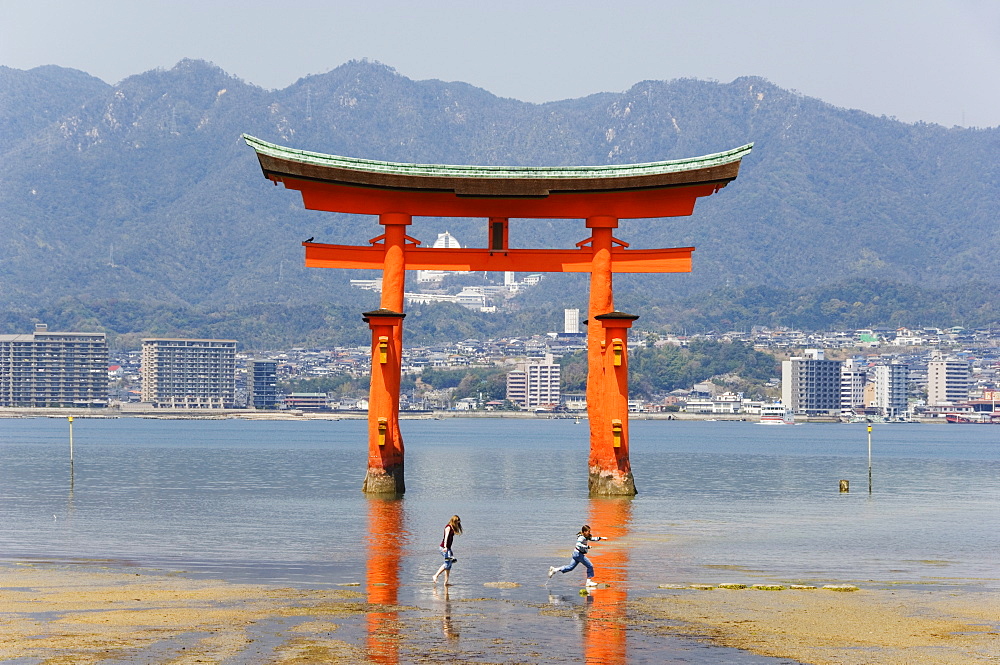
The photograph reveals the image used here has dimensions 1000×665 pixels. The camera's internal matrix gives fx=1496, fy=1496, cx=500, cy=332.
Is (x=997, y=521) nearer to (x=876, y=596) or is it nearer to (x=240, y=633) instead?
(x=876, y=596)

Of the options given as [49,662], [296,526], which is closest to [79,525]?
[296,526]

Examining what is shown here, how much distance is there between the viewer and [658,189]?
153 feet

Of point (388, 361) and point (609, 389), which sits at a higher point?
point (388, 361)

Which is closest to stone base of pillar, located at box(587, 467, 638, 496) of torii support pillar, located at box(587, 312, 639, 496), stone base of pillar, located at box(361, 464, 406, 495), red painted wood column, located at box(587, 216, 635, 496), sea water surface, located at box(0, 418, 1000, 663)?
red painted wood column, located at box(587, 216, 635, 496)

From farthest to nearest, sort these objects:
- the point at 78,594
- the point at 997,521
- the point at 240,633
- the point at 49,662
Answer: the point at 997,521 → the point at 78,594 → the point at 240,633 → the point at 49,662

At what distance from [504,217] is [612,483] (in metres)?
Answer: 9.38

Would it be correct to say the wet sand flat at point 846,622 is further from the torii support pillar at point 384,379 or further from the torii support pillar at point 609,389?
the torii support pillar at point 384,379

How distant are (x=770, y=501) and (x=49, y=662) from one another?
42.7 meters

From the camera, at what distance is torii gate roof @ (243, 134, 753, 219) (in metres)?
45.8

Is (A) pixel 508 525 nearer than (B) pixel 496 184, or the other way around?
(A) pixel 508 525

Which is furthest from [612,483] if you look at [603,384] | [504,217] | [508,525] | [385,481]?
[504,217]

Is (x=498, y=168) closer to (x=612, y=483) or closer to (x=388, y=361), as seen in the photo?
(x=388, y=361)

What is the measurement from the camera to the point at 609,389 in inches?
1836

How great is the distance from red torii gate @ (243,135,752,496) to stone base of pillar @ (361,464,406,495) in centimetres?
3
